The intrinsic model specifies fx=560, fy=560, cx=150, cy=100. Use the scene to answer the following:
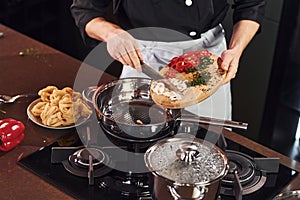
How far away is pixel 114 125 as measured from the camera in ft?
4.63

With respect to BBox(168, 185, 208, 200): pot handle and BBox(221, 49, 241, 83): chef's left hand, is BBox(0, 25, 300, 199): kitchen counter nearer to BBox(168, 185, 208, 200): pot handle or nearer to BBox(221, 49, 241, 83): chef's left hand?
BBox(221, 49, 241, 83): chef's left hand

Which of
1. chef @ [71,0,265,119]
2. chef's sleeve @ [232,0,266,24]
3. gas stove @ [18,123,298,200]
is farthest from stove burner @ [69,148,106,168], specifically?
chef's sleeve @ [232,0,266,24]

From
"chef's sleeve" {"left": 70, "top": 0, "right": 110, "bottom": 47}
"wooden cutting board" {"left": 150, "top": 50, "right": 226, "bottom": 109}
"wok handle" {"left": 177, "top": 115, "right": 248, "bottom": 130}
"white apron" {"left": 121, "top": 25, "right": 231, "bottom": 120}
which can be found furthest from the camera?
"white apron" {"left": 121, "top": 25, "right": 231, "bottom": 120}

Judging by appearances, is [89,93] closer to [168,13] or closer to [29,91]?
[29,91]

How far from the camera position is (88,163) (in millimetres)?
1411

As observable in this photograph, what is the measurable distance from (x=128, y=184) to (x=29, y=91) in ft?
1.84

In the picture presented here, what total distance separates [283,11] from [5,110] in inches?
50.6

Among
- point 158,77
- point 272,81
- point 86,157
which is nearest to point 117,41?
point 158,77

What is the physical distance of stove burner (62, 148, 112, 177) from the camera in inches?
54.7

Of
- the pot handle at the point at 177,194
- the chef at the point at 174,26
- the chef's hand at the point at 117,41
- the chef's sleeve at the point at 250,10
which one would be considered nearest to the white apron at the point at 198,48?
the chef at the point at 174,26

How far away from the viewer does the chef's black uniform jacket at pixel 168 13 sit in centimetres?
181

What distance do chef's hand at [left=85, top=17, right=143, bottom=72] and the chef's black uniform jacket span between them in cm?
4

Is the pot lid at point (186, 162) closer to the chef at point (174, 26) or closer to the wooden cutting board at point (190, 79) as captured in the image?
the wooden cutting board at point (190, 79)

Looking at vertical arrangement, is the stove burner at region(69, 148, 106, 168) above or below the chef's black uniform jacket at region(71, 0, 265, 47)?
below
